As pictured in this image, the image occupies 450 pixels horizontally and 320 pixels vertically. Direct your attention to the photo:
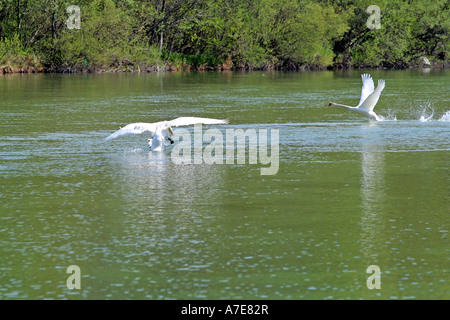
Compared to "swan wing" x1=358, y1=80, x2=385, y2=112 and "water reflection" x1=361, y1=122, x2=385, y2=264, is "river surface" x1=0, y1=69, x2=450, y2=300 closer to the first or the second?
"water reflection" x1=361, y1=122, x2=385, y2=264

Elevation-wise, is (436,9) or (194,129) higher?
(436,9)

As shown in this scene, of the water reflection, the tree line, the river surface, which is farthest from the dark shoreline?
the water reflection

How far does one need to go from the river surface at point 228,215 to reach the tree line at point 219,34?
118 feet

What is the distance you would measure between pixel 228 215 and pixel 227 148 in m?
5.81

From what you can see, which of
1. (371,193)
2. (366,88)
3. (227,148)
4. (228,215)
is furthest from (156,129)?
(366,88)

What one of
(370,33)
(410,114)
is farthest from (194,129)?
(370,33)

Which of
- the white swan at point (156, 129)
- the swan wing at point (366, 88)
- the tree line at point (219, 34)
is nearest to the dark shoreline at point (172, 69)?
the tree line at point (219, 34)

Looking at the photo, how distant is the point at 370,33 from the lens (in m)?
77.0

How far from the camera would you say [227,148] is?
49.1 feet

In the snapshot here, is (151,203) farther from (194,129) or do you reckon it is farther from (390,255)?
(194,129)

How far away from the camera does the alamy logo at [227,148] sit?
525 inches

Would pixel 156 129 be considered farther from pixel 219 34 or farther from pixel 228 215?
pixel 219 34

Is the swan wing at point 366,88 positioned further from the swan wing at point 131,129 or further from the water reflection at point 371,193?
the swan wing at point 131,129
